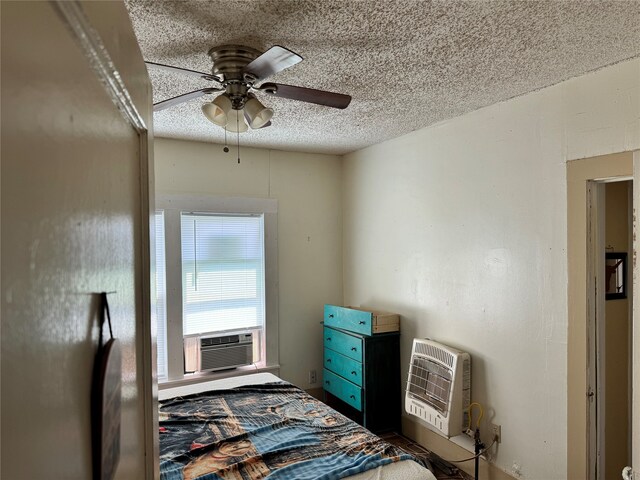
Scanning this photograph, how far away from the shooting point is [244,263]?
13.1ft

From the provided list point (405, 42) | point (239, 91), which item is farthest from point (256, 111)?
point (405, 42)

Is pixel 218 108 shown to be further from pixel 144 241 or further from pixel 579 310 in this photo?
pixel 579 310

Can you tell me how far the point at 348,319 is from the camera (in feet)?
12.3

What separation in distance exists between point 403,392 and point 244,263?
6.03 feet

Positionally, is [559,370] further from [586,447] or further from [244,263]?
[244,263]

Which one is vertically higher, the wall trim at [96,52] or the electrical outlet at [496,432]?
the wall trim at [96,52]

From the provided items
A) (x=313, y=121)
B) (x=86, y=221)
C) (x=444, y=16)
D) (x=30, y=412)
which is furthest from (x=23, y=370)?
(x=313, y=121)

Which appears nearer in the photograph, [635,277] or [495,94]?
[635,277]

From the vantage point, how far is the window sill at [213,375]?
144 inches

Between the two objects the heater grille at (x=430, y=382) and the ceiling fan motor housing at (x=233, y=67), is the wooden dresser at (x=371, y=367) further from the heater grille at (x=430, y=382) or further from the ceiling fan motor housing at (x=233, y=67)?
the ceiling fan motor housing at (x=233, y=67)

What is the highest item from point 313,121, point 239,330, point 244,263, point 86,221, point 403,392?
point 313,121

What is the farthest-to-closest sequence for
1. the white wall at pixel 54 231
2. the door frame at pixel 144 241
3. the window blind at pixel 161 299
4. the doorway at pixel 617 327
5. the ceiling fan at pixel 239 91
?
1. the window blind at pixel 161 299
2. the doorway at pixel 617 327
3. the ceiling fan at pixel 239 91
4. the door frame at pixel 144 241
5. the white wall at pixel 54 231

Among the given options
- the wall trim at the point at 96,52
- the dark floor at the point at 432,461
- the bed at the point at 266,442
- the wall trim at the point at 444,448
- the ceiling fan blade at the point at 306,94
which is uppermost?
the ceiling fan blade at the point at 306,94

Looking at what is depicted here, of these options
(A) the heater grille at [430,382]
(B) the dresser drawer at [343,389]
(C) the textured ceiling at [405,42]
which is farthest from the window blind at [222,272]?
(A) the heater grille at [430,382]
